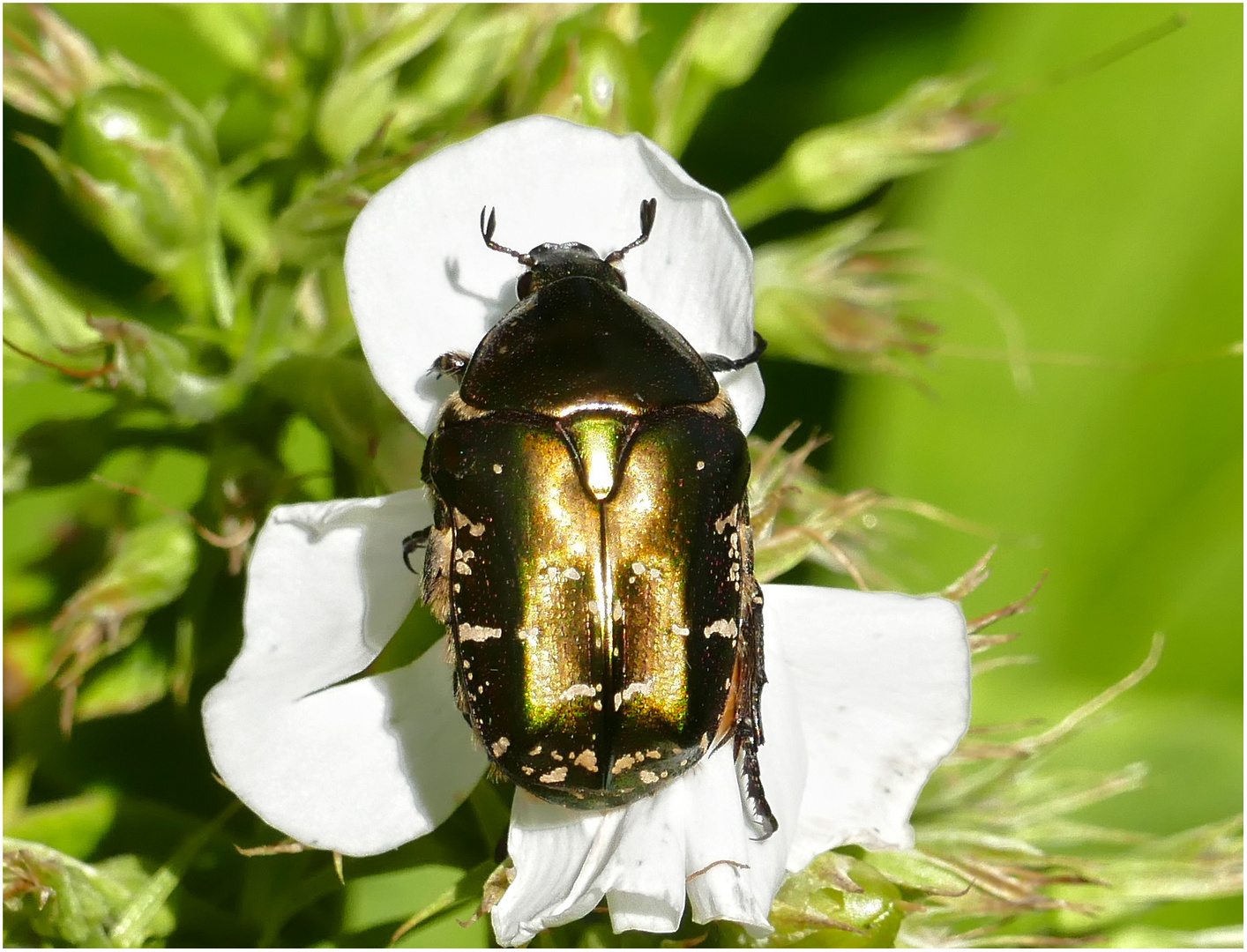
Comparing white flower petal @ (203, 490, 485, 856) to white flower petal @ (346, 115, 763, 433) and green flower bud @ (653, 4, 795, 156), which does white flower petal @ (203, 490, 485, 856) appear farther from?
green flower bud @ (653, 4, 795, 156)

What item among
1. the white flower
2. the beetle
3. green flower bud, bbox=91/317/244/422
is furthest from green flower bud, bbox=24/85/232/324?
the beetle

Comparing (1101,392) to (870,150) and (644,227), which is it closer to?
(870,150)

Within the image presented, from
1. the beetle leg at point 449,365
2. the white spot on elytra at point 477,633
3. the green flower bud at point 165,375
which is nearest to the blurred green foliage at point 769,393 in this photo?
the green flower bud at point 165,375

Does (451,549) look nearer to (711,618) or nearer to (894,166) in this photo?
(711,618)

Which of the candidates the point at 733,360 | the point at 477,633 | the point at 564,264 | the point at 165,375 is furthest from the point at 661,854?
the point at 165,375

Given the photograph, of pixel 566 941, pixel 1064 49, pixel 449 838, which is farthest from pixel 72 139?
pixel 1064 49

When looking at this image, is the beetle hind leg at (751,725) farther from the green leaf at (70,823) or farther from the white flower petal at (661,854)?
the green leaf at (70,823)
